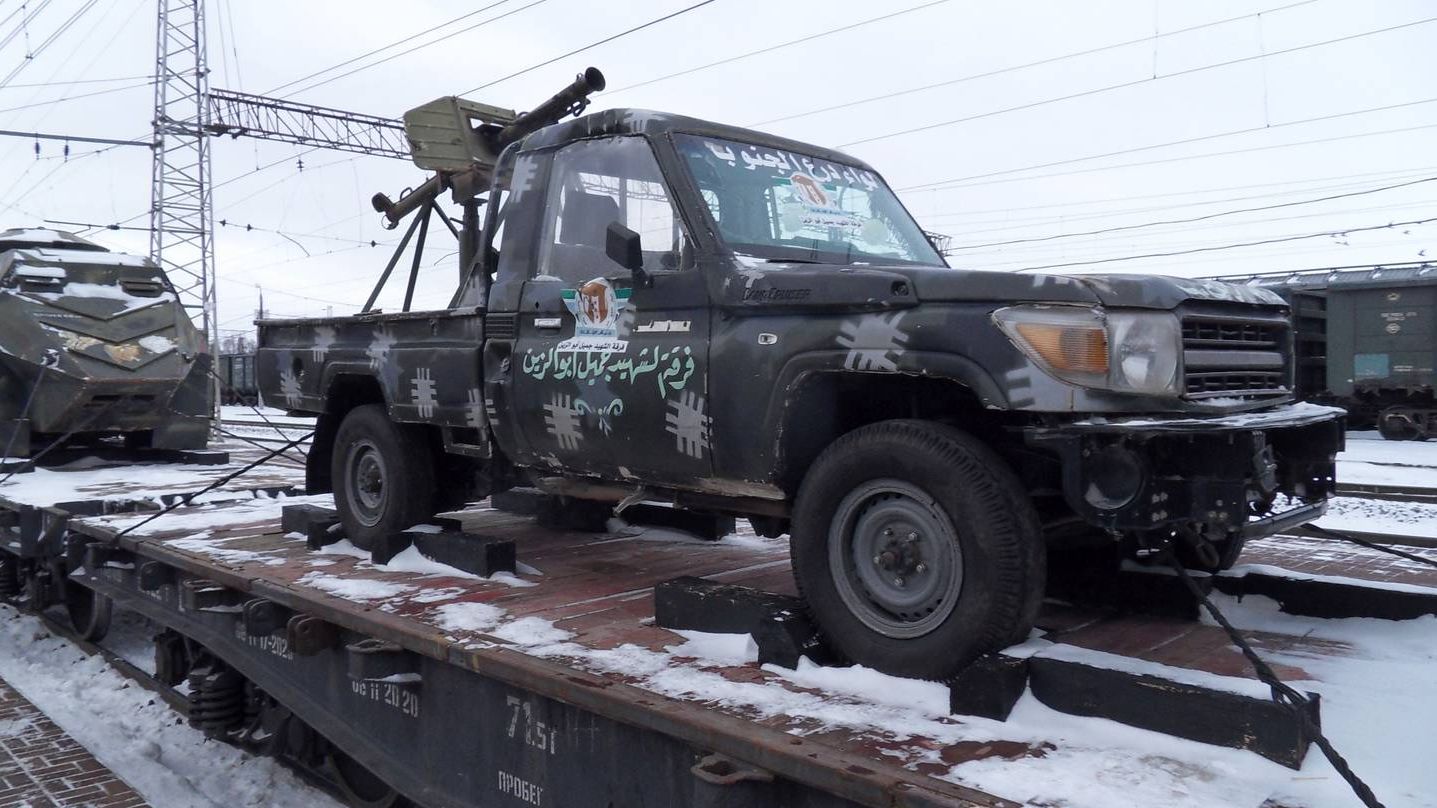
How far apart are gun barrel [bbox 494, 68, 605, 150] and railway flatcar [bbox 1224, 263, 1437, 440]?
1815 centimetres

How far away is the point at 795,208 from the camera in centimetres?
429

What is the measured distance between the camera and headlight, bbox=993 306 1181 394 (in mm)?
2902

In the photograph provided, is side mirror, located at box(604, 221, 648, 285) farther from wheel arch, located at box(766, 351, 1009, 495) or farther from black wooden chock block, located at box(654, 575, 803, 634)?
black wooden chock block, located at box(654, 575, 803, 634)

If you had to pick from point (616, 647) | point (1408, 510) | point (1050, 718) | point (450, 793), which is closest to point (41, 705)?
point (450, 793)

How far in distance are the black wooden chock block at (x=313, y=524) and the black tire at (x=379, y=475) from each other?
84 millimetres

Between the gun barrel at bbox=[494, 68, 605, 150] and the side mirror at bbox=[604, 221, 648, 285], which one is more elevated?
the gun barrel at bbox=[494, 68, 605, 150]

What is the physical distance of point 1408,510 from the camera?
8.80 meters

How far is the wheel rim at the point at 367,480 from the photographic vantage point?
5.59m

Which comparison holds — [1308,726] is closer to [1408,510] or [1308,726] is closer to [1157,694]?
[1157,694]

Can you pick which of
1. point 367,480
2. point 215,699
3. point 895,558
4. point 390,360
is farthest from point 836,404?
point 215,699

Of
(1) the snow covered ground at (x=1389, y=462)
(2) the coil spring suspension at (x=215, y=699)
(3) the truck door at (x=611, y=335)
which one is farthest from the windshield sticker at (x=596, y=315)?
(1) the snow covered ground at (x=1389, y=462)

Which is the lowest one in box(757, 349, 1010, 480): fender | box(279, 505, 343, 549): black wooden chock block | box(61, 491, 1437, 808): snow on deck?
box(61, 491, 1437, 808): snow on deck

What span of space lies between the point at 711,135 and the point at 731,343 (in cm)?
110

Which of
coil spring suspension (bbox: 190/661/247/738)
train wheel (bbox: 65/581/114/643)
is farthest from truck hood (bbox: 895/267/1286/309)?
train wheel (bbox: 65/581/114/643)
